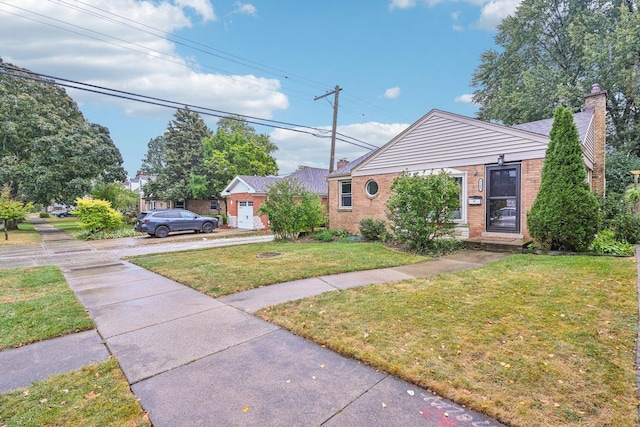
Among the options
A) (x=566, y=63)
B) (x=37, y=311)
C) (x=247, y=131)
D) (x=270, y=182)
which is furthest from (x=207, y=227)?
(x=566, y=63)

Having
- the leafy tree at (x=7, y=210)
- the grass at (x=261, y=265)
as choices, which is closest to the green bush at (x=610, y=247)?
the grass at (x=261, y=265)

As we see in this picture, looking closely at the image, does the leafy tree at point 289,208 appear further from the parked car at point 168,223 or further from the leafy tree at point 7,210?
the leafy tree at point 7,210

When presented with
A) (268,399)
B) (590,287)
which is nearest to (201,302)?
(268,399)

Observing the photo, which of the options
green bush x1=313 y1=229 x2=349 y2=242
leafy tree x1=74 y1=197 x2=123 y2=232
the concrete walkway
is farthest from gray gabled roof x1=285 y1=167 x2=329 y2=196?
the concrete walkway

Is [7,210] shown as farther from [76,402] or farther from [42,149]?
[76,402]

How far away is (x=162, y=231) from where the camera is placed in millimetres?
17438

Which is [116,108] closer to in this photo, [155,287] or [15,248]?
[15,248]

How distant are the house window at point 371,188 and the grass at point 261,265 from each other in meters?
3.37

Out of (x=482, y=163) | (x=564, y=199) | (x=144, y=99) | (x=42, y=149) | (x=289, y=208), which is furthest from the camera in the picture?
(x=42, y=149)

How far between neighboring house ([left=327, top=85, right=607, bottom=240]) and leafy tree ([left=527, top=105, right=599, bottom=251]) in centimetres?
108

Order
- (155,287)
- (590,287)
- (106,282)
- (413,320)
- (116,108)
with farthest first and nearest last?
(116,108) → (106,282) → (155,287) → (590,287) → (413,320)

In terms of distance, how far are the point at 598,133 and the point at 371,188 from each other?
27.2ft

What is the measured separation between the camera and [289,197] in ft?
40.1

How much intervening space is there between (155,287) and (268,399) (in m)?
4.44
